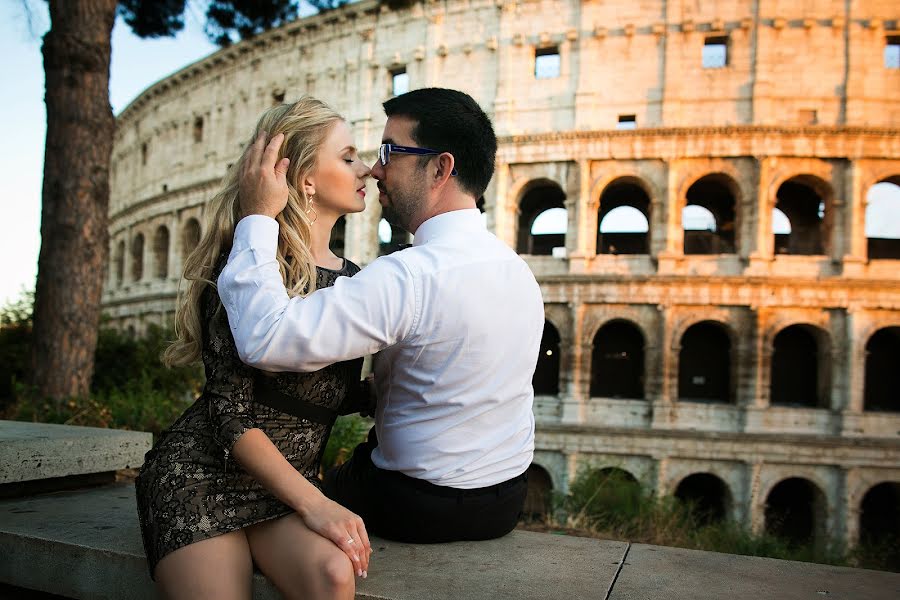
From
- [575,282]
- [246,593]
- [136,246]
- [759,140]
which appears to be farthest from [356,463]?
[136,246]

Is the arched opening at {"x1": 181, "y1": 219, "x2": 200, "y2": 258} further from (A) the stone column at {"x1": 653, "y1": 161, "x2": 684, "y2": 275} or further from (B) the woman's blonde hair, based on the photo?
(B) the woman's blonde hair

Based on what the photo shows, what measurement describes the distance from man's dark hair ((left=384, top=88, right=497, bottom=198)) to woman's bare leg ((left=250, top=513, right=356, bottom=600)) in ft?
3.92

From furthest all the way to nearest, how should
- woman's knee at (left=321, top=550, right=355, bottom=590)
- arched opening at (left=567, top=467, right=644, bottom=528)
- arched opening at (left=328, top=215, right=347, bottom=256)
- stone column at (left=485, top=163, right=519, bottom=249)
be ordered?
arched opening at (left=328, top=215, right=347, bottom=256), stone column at (left=485, top=163, right=519, bottom=249), arched opening at (left=567, top=467, right=644, bottom=528), woman's knee at (left=321, top=550, right=355, bottom=590)

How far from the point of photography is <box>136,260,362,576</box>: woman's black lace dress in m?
1.85

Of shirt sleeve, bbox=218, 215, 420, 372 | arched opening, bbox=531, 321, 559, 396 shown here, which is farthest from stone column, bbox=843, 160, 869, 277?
shirt sleeve, bbox=218, 215, 420, 372

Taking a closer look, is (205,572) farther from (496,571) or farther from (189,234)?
(189,234)

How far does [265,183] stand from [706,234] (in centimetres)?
1908

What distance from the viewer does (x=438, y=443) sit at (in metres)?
2.08

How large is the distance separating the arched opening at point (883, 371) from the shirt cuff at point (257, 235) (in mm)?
19483

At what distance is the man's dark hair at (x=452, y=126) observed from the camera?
85.4 inches

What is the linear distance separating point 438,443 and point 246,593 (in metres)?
0.70

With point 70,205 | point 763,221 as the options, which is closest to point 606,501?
point 70,205

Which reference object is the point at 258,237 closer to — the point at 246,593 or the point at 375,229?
the point at 246,593

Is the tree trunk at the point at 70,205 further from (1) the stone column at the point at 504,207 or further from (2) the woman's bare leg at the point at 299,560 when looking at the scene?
(1) the stone column at the point at 504,207
